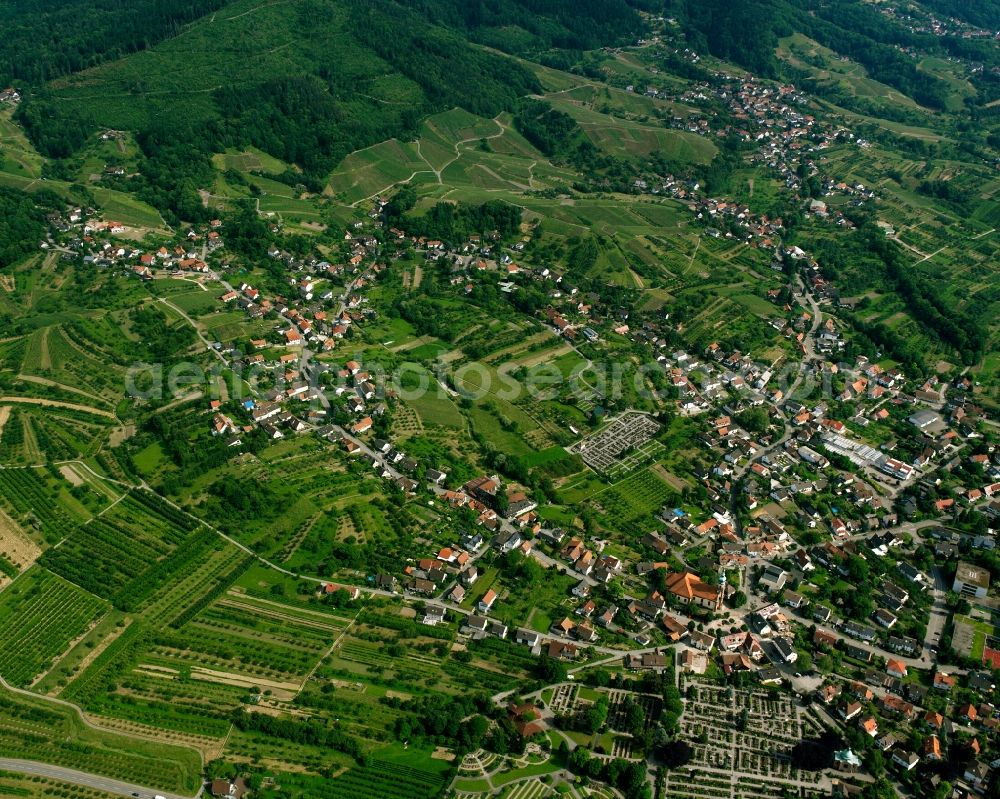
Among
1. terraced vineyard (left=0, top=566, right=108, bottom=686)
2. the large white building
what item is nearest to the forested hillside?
terraced vineyard (left=0, top=566, right=108, bottom=686)

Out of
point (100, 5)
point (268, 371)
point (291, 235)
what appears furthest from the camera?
point (100, 5)

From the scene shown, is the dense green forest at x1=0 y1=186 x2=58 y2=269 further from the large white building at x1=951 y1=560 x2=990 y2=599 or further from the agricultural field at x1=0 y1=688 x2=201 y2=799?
the large white building at x1=951 y1=560 x2=990 y2=599

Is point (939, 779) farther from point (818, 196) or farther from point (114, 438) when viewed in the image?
point (818, 196)

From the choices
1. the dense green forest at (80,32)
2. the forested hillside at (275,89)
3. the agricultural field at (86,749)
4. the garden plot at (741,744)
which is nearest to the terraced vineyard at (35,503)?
the agricultural field at (86,749)

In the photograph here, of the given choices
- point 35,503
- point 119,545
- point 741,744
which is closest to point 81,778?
point 119,545

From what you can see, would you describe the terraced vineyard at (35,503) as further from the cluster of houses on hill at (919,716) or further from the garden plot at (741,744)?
the cluster of houses on hill at (919,716)

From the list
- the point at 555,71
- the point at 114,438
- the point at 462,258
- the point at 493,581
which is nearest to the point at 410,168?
the point at 462,258
